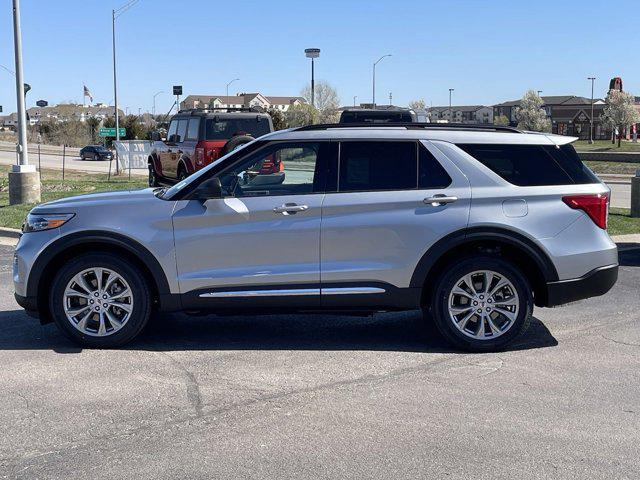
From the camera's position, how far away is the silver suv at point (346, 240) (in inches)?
245

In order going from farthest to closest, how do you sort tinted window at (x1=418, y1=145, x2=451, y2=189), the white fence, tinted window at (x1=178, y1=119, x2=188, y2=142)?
the white fence < tinted window at (x1=178, y1=119, x2=188, y2=142) < tinted window at (x1=418, y1=145, x2=451, y2=189)

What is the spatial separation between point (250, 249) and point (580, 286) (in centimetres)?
265

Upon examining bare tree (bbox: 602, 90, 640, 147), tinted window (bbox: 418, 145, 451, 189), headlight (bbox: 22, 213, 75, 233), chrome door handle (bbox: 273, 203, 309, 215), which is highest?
bare tree (bbox: 602, 90, 640, 147)

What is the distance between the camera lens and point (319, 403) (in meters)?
5.12

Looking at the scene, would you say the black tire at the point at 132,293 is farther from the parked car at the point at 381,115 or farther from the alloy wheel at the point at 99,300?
the parked car at the point at 381,115

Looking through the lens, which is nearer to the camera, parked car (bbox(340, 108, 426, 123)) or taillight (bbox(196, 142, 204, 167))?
taillight (bbox(196, 142, 204, 167))

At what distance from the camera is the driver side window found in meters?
6.35

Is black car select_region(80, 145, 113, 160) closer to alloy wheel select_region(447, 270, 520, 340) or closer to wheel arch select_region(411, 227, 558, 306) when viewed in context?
wheel arch select_region(411, 227, 558, 306)

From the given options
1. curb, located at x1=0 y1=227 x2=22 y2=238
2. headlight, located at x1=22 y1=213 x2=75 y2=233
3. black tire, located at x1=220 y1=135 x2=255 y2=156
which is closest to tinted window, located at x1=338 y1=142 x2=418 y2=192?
headlight, located at x1=22 y1=213 x2=75 y2=233

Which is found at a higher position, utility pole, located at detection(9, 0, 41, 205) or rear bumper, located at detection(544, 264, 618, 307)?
utility pole, located at detection(9, 0, 41, 205)

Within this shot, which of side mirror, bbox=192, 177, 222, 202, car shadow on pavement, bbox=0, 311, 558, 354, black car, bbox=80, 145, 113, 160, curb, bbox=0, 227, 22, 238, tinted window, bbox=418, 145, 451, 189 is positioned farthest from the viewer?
black car, bbox=80, 145, 113, 160

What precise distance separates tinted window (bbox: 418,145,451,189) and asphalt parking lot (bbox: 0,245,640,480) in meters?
1.34

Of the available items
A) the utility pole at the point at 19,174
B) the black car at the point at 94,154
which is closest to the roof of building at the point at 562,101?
the black car at the point at 94,154

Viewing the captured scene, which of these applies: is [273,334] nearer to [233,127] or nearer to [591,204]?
[591,204]
